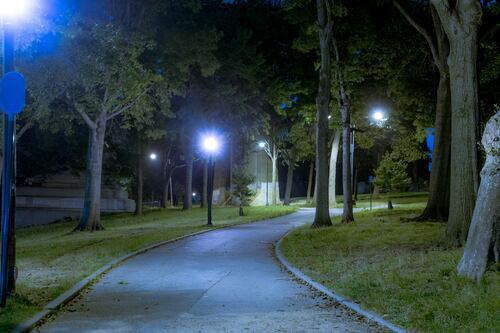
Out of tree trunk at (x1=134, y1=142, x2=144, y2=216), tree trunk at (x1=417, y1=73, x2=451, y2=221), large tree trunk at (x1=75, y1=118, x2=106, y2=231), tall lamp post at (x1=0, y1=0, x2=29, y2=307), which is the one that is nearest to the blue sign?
tall lamp post at (x1=0, y1=0, x2=29, y2=307)

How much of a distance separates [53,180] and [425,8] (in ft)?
121

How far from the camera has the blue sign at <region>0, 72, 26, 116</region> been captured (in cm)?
809

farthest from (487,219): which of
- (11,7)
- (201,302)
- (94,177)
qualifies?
(94,177)

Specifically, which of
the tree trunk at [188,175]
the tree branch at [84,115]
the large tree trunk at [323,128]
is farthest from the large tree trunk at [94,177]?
the tree trunk at [188,175]

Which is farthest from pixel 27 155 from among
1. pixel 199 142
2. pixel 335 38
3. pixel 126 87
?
pixel 335 38

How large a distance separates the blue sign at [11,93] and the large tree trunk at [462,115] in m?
9.55

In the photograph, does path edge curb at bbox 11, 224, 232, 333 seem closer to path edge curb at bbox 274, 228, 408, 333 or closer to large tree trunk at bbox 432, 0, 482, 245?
path edge curb at bbox 274, 228, 408, 333

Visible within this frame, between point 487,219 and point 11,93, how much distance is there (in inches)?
317

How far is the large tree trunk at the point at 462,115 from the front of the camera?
12.3 metres

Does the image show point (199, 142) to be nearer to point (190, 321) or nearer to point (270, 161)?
point (270, 161)

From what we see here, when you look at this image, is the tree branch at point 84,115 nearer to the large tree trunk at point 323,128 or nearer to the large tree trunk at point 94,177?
the large tree trunk at point 94,177

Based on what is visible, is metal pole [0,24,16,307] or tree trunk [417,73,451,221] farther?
tree trunk [417,73,451,221]

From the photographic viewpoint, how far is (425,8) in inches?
888

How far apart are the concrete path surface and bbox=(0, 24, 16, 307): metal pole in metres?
1.01
